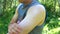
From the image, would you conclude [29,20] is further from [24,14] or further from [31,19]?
[24,14]

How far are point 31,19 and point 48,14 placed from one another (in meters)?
6.13

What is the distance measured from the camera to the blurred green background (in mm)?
5543

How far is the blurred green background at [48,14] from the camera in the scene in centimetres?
554

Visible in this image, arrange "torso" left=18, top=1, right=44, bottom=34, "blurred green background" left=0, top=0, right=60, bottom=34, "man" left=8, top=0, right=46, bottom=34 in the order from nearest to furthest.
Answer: "man" left=8, top=0, right=46, bottom=34 < "torso" left=18, top=1, right=44, bottom=34 < "blurred green background" left=0, top=0, right=60, bottom=34

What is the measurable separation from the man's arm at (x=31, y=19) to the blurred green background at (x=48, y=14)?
4090mm

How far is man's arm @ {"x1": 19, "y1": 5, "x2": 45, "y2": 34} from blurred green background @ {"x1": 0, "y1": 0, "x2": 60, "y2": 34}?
409 centimetres

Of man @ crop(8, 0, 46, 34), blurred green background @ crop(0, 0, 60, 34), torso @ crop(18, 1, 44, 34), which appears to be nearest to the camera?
man @ crop(8, 0, 46, 34)

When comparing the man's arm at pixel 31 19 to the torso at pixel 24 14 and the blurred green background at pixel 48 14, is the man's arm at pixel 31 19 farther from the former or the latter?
the blurred green background at pixel 48 14

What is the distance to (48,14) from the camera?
23.6ft

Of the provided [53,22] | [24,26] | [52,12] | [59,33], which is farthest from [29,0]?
[52,12]

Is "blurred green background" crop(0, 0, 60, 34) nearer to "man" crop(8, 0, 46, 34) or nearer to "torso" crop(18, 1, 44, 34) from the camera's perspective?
"torso" crop(18, 1, 44, 34)

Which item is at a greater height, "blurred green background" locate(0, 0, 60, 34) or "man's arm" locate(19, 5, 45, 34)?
"man's arm" locate(19, 5, 45, 34)

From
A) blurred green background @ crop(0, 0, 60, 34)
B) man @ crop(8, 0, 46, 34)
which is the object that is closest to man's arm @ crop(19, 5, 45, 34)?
man @ crop(8, 0, 46, 34)

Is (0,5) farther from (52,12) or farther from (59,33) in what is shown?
(59,33)
